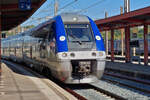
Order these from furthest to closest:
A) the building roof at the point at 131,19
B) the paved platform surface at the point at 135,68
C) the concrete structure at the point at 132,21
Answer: the concrete structure at the point at 132,21
the building roof at the point at 131,19
the paved platform surface at the point at 135,68

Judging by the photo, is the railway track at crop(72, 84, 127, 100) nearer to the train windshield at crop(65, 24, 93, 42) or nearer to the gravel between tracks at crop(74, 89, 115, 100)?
the gravel between tracks at crop(74, 89, 115, 100)

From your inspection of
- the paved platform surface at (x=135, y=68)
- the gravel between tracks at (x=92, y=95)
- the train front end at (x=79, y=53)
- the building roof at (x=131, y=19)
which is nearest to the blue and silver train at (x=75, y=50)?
the train front end at (x=79, y=53)

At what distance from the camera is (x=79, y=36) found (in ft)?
31.0

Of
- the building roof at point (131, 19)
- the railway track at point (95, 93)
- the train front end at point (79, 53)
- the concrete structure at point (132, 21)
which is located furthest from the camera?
the concrete structure at point (132, 21)

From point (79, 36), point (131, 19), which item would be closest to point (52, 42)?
point (79, 36)

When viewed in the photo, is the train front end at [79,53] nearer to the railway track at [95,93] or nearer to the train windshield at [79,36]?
the train windshield at [79,36]

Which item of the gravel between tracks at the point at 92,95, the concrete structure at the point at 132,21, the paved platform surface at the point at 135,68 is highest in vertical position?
the concrete structure at the point at 132,21

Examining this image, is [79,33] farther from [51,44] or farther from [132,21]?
[132,21]

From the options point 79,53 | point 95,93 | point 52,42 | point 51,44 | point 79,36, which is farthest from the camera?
point 51,44

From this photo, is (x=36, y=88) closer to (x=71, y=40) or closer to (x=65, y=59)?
(x=65, y=59)

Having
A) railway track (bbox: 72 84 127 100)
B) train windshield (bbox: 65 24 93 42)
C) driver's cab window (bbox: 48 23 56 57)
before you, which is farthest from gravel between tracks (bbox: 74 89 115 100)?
train windshield (bbox: 65 24 93 42)

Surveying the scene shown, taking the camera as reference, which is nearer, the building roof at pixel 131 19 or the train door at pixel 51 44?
the train door at pixel 51 44

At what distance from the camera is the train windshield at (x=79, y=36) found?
9.10 m

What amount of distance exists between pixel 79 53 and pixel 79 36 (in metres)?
0.89
